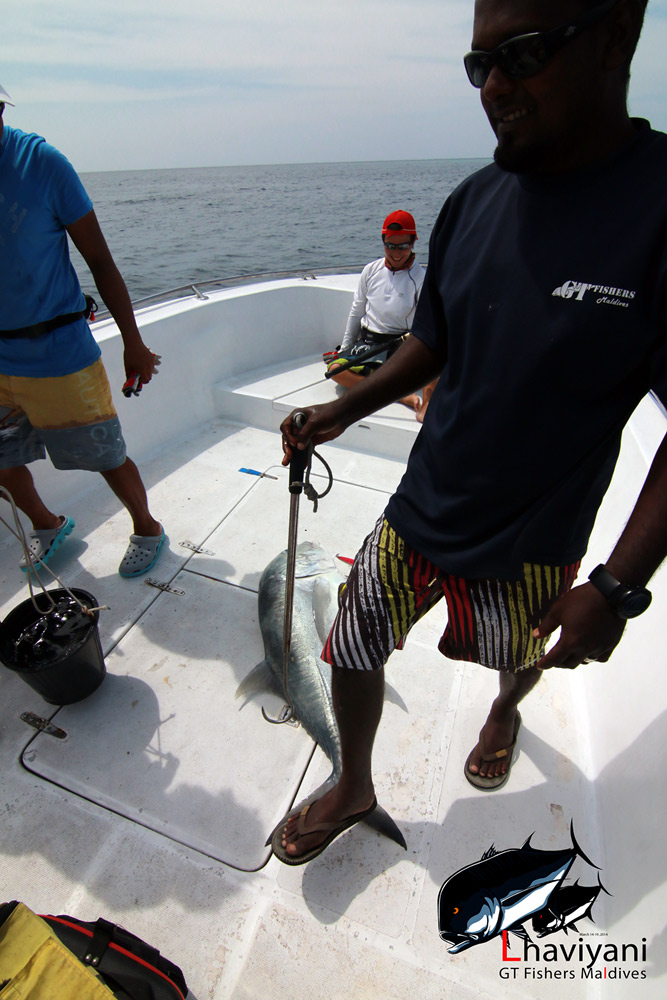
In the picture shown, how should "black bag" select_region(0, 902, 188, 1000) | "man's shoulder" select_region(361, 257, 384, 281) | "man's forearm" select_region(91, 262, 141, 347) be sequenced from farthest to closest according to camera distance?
"man's shoulder" select_region(361, 257, 384, 281), "man's forearm" select_region(91, 262, 141, 347), "black bag" select_region(0, 902, 188, 1000)

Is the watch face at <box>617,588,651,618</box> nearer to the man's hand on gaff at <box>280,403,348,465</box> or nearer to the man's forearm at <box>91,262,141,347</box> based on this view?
the man's hand on gaff at <box>280,403,348,465</box>

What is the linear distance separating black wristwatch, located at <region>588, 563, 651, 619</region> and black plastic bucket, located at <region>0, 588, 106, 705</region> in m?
1.77

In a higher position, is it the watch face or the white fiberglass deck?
the watch face

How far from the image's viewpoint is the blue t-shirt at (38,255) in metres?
1.87

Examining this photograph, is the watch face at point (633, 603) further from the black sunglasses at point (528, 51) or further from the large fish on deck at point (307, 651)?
the large fish on deck at point (307, 651)

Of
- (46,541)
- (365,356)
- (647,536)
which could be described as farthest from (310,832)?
(365,356)

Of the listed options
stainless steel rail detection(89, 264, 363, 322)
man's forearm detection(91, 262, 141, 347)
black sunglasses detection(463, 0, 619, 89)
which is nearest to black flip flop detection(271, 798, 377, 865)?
black sunglasses detection(463, 0, 619, 89)

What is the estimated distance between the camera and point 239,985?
1.38m

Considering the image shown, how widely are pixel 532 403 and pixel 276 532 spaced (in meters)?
2.06

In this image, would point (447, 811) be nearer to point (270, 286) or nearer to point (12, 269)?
point (12, 269)

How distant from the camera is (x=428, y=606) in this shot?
1388 millimetres

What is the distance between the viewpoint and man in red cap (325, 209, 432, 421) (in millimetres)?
3754

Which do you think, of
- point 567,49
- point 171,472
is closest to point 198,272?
point 171,472

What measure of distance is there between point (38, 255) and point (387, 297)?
101 inches
